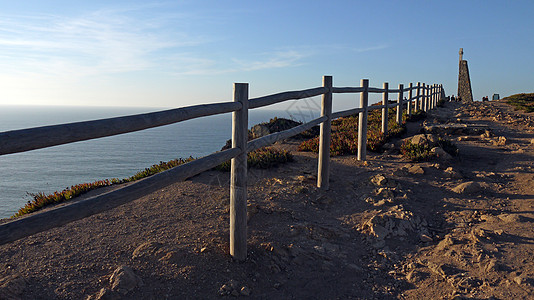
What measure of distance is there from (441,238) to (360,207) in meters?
1.37

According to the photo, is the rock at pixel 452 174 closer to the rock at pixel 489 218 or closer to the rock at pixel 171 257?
the rock at pixel 489 218

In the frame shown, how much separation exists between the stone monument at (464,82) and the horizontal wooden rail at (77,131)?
4632 centimetres

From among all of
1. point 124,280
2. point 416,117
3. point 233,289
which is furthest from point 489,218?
point 416,117

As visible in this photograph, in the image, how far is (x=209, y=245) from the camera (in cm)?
411

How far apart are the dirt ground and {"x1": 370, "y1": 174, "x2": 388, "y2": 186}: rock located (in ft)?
0.08

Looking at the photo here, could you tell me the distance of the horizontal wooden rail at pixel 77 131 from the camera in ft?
6.47

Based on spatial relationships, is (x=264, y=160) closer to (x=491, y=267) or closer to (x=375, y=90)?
(x=375, y=90)

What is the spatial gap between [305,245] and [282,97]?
1912 millimetres

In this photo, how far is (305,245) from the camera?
14.7 feet

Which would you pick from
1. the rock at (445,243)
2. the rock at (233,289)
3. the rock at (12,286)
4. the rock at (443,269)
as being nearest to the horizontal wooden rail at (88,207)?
the rock at (233,289)

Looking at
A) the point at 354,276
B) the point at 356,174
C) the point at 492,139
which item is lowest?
the point at 354,276

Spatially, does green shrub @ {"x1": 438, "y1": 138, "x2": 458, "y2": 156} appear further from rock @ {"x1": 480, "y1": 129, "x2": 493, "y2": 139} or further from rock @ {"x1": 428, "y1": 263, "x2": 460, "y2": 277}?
rock @ {"x1": 428, "y1": 263, "x2": 460, "y2": 277}

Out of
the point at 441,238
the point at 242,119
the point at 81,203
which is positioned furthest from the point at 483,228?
the point at 81,203

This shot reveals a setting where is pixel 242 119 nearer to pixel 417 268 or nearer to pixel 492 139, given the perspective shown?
pixel 417 268
